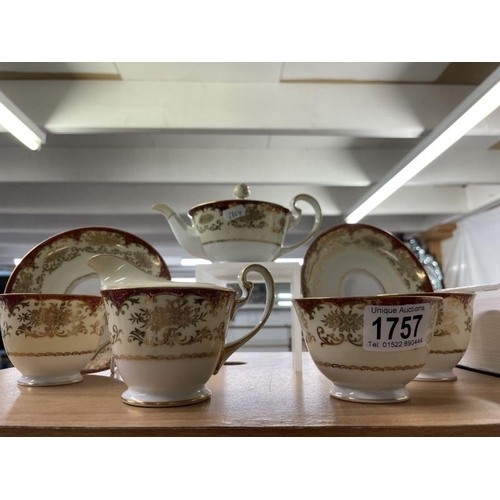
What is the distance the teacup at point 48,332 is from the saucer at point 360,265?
0.32 metres

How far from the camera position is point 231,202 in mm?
691

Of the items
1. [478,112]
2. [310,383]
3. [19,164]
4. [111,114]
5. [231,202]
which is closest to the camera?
[310,383]

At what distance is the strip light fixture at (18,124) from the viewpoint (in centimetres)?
156

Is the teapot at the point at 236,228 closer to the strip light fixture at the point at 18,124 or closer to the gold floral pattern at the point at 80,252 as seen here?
the gold floral pattern at the point at 80,252

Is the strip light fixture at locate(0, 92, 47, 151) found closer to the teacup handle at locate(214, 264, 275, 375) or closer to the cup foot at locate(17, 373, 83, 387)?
the cup foot at locate(17, 373, 83, 387)

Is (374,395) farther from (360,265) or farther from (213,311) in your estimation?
(360,265)

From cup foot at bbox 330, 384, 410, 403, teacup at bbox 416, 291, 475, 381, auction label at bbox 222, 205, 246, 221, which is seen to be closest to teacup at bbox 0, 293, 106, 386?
auction label at bbox 222, 205, 246, 221

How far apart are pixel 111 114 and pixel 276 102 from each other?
0.70 metres

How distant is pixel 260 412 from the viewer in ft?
1.36

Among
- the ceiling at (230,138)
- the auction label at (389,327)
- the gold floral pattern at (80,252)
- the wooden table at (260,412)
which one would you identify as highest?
the ceiling at (230,138)

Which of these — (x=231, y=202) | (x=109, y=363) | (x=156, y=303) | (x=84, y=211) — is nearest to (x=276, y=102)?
(x=231, y=202)

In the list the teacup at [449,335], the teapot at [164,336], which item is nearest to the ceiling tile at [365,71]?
the teacup at [449,335]

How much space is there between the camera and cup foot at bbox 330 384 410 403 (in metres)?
0.45
